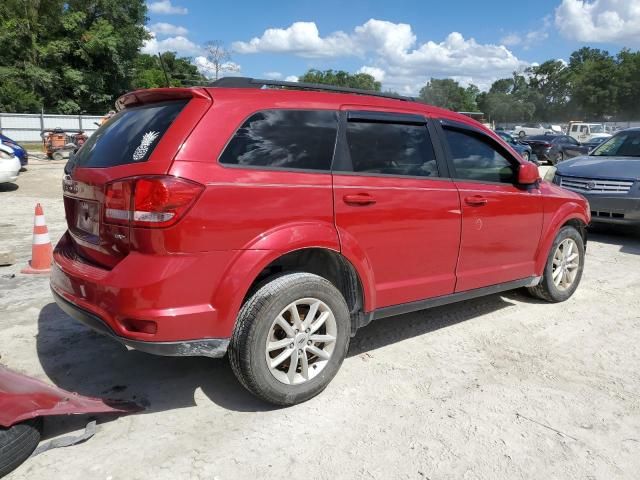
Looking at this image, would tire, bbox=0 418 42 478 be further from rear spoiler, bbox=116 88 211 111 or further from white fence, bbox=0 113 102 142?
white fence, bbox=0 113 102 142

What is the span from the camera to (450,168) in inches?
160

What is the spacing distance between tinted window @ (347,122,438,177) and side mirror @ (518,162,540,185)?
1.00m

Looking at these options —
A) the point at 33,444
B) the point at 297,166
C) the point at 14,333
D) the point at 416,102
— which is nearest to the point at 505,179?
the point at 416,102

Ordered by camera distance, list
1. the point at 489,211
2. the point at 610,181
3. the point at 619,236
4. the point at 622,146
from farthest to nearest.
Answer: the point at 622,146, the point at 619,236, the point at 610,181, the point at 489,211

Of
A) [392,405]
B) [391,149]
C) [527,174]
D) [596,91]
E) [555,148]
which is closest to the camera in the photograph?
[392,405]

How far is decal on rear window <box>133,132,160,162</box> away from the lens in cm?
293

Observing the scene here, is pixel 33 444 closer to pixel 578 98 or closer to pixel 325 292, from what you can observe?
pixel 325 292

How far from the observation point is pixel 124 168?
9.57ft

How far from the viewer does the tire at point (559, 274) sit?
510cm

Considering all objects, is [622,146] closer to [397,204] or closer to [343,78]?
[397,204]

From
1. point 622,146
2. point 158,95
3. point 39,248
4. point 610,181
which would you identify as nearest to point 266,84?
point 158,95

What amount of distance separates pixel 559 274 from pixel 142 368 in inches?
153

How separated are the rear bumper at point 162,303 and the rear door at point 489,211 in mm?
2059

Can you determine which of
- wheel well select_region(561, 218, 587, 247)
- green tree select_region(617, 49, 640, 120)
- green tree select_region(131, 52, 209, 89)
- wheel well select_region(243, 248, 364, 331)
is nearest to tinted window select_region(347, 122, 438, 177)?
wheel well select_region(243, 248, 364, 331)
